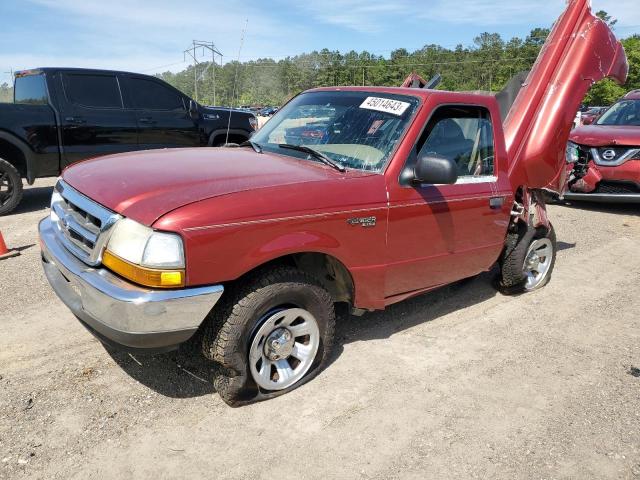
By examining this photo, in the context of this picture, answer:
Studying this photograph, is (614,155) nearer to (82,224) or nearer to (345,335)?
(345,335)

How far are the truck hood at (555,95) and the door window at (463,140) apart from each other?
0.67 meters

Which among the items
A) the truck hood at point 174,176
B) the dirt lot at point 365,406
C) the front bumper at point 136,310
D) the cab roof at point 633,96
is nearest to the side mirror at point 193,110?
the dirt lot at point 365,406

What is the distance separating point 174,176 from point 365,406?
180 cm

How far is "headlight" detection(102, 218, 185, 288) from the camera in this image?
259cm

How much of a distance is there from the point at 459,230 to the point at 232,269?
199cm

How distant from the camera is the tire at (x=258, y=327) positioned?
2.91 m

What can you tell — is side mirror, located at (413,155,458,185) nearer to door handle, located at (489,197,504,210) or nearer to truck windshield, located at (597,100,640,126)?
door handle, located at (489,197,504,210)

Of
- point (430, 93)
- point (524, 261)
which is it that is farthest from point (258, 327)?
point (524, 261)

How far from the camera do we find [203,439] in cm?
284

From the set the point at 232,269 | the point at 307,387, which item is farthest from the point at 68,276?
the point at 307,387

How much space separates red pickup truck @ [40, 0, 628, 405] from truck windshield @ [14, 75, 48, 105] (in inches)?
198

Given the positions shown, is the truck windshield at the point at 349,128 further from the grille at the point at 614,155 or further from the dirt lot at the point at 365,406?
the grille at the point at 614,155

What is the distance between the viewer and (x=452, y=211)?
3.90m

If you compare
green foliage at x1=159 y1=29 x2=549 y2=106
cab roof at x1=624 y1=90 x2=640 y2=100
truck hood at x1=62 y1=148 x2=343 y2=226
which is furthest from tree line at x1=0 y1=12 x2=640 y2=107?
truck hood at x1=62 y1=148 x2=343 y2=226
